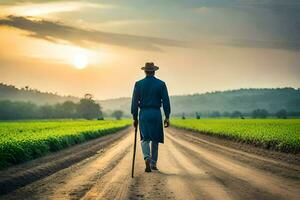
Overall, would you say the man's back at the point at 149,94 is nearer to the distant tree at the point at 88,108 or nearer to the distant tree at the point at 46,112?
the distant tree at the point at 46,112

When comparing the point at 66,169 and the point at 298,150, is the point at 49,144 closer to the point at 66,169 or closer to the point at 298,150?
the point at 66,169

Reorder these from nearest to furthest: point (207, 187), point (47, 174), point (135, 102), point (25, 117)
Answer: point (207, 187)
point (47, 174)
point (135, 102)
point (25, 117)

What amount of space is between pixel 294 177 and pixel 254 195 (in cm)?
342

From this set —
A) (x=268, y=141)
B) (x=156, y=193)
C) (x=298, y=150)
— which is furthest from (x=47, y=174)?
(x=268, y=141)

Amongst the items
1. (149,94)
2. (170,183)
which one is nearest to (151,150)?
(149,94)

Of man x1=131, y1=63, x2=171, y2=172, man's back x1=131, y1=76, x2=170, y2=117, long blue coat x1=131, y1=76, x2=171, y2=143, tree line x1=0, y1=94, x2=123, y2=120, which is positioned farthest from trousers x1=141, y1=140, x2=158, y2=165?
tree line x1=0, y1=94, x2=123, y2=120

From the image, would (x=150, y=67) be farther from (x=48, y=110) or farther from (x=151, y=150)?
(x=48, y=110)

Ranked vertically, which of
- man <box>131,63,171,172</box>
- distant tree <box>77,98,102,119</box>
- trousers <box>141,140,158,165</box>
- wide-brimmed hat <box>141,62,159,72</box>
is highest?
distant tree <box>77,98,102,119</box>

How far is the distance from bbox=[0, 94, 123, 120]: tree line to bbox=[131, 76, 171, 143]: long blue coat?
105086 mm

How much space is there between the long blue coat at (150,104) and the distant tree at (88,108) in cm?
16827

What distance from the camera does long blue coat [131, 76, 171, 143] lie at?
507 inches

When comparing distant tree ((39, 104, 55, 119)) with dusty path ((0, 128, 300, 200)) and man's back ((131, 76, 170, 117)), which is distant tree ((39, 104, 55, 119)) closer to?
man's back ((131, 76, 170, 117))

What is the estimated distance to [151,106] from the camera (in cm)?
1304

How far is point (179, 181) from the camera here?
1016 cm
